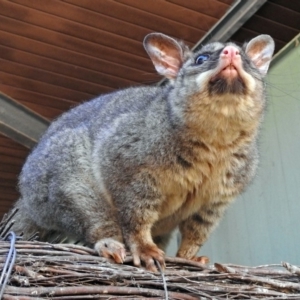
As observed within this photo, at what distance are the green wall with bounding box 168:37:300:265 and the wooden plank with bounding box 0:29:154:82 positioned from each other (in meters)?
1.12

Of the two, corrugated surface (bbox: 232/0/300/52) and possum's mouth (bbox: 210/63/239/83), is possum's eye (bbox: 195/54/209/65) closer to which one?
possum's mouth (bbox: 210/63/239/83)

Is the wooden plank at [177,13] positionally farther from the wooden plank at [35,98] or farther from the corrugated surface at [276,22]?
the wooden plank at [35,98]

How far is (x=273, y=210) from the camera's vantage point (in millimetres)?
4996

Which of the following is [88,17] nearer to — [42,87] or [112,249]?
[42,87]

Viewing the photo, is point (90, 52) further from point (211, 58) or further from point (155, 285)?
point (155, 285)

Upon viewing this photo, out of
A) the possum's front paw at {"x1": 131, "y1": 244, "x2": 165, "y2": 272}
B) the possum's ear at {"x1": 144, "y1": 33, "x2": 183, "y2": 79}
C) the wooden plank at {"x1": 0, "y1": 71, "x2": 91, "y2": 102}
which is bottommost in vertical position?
the possum's front paw at {"x1": 131, "y1": 244, "x2": 165, "y2": 272}

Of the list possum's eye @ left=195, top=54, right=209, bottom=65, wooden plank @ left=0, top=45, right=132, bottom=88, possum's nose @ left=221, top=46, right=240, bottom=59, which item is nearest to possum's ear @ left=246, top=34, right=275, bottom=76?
possum's eye @ left=195, top=54, right=209, bottom=65

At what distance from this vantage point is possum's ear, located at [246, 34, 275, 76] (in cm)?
375

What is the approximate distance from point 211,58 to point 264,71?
522mm

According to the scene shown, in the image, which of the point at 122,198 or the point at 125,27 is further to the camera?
the point at 125,27

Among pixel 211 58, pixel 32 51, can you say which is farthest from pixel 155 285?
pixel 32 51

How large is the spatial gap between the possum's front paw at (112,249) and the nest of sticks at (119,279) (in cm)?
4

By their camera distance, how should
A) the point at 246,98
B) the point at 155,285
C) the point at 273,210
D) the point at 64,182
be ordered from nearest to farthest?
1. the point at 155,285
2. the point at 246,98
3. the point at 64,182
4. the point at 273,210

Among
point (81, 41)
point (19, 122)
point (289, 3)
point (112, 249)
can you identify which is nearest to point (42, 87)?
point (19, 122)
